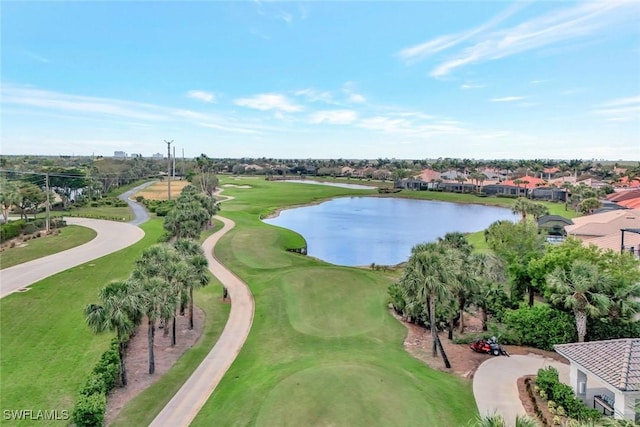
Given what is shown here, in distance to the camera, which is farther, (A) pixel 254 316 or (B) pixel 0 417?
(A) pixel 254 316

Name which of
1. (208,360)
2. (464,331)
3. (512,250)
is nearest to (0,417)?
(208,360)

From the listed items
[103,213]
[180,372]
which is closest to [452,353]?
[180,372]

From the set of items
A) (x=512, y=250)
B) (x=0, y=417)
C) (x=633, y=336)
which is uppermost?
(x=512, y=250)

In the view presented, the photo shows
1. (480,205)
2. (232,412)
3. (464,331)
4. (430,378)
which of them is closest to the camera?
(232,412)

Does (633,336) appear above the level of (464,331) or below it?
above

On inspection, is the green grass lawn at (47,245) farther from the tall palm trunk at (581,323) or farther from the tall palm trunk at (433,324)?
the tall palm trunk at (581,323)

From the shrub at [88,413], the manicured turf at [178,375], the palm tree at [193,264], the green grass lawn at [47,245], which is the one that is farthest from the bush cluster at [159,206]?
the shrub at [88,413]

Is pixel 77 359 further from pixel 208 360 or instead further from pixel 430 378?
pixel 430 378
